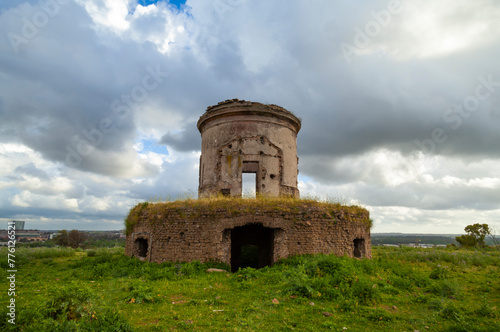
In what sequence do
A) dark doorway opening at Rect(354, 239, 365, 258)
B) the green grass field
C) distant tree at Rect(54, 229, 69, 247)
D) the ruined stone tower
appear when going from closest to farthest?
the green grass field
the ruined stone tower
dark doorway opening at Rect(354, 239, 365, 258)
distant tree at Rect(54, 229, 69, 247)

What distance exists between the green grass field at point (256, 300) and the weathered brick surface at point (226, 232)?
49cm

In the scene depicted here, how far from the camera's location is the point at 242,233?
12.8 meters

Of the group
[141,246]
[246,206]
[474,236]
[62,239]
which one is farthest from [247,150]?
[474,236]

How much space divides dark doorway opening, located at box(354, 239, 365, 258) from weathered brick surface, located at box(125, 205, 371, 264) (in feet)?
4.97

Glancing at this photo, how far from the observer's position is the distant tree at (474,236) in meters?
35.8

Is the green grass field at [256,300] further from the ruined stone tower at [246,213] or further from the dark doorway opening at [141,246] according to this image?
the dark doorway opening at [141,246]

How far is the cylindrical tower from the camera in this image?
13.0 metres

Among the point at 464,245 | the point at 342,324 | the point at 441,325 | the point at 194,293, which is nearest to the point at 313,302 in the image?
the point at 342,324

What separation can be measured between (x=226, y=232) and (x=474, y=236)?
1553 inches

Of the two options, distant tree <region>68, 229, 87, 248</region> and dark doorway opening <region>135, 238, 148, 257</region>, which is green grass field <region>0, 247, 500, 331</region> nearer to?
dark doorway opening <region>135, 238, 148, 257</region>

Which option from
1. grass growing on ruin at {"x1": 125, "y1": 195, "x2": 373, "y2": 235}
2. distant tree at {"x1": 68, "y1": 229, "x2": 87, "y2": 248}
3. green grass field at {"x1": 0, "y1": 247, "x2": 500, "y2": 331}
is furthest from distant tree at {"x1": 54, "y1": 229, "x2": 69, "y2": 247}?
grass growing on ruin at {"x1": 125, "y1": 195, "x2": 373, "y2": 235}

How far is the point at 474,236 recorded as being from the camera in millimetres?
36562

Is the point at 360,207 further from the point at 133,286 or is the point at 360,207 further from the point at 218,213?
the point at 133,286

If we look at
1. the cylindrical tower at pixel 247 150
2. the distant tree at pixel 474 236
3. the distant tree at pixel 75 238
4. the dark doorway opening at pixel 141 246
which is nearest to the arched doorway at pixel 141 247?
the dark doorway opening at pixel 141 246
